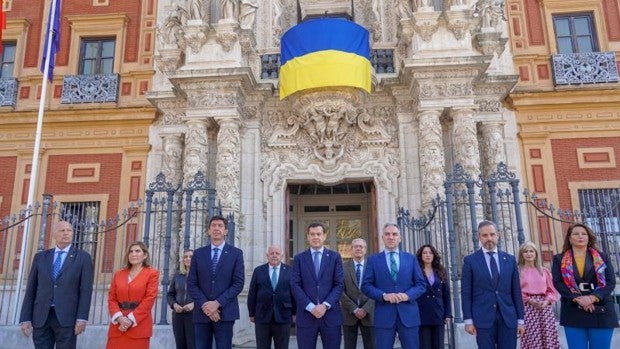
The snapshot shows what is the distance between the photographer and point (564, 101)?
12.9m

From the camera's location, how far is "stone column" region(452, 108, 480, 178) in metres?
11.2

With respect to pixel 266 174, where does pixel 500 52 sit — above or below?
above

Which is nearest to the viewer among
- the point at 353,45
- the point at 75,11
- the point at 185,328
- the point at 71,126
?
the point at 185,328

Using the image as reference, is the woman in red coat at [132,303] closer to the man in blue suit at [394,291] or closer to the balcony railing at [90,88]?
the man in blue suit at [394,291]

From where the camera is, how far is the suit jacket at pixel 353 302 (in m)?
6.91

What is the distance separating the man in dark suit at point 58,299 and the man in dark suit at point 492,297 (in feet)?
14.1

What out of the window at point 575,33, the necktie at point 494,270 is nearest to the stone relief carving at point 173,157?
the necktie at point 494,270

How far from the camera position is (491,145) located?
12.2 meters

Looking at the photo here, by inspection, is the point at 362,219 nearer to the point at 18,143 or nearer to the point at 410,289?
the point at 410,289

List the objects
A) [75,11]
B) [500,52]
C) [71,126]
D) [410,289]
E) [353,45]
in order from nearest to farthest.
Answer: [410,289], [353,45], [500,52], [71,126], [75,11]

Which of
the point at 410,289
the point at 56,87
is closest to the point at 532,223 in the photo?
the point at 410,289

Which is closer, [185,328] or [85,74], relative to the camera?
[185,328]

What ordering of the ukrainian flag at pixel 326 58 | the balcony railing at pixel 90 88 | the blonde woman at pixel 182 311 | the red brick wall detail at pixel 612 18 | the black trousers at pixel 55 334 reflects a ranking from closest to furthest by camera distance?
the black trousers at pixel 55 334 < the blonde woman at pixel 182 311 < the ukrainian flag at pixel 326 58 < the red brick wall detail at pixel 612 18 < the balcony railing at pixel 90 88

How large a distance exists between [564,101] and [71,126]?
12812 millimetres
